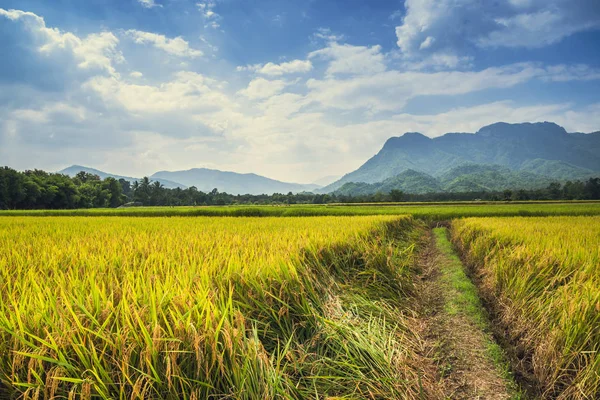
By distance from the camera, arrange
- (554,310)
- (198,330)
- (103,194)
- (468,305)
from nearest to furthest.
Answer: (198,330) < (554,310) < (468,305) < (103,194)

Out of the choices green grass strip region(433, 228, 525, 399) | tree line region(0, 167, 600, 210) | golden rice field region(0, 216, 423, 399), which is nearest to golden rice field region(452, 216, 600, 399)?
green grass strip region(433, 228, 525, 399)

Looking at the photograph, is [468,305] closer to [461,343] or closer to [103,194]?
[461,343]

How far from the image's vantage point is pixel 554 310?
3.59 meters

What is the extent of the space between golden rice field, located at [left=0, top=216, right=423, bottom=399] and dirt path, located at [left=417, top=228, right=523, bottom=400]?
412 mm

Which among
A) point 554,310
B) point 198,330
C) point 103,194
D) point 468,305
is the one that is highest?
point 103,194

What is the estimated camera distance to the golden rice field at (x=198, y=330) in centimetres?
158

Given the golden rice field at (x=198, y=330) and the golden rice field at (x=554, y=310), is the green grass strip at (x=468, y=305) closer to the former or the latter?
the golden rice field at (x=554, y=310)

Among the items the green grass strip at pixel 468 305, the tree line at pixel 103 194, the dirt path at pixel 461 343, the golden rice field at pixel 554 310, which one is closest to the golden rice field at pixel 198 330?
the dirt path at pixel 461 343

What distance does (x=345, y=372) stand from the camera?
8.44 feet

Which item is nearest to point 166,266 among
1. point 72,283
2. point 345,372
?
point 72,283

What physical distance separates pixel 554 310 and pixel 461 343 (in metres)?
1.23

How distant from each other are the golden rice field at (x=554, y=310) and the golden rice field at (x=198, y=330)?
1.43 metres

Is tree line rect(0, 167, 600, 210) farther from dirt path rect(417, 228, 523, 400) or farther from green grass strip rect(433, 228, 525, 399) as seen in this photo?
dirt path rect(417, 228, 523, 400)

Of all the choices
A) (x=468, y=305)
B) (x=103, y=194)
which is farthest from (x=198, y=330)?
(x=103, y=194)
